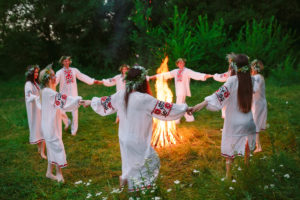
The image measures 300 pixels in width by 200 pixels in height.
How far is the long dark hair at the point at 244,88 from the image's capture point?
4.35 m

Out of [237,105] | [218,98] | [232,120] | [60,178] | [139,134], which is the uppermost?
[218,98]

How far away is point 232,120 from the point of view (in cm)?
444

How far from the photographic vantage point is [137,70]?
4117 mm

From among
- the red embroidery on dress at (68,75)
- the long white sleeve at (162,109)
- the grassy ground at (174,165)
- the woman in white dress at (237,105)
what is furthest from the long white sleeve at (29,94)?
the woman in white dress at (237,105)

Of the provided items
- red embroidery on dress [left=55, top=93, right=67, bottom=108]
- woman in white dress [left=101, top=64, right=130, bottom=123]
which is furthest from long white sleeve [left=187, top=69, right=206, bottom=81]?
red embroidery on dress [left=55, top=93, right=67, bottom=108]

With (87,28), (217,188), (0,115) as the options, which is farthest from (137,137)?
(87,28)

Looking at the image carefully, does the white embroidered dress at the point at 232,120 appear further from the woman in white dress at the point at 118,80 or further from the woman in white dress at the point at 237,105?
the woman in white dress at the point at 118,80

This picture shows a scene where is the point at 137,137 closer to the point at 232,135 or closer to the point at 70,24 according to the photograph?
the point at 232,135

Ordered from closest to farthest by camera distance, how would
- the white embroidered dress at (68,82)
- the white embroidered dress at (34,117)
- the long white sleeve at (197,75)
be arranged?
the white embroidered dress at (34,117) → the white embroidered dress at (68,82) → the long white sleeve at (197,75)

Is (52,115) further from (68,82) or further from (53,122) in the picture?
(68,82)

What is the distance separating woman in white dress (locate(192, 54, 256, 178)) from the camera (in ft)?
14.3

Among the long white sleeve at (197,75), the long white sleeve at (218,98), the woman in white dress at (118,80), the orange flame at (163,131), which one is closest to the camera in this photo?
the long white sleeve at (218,98)

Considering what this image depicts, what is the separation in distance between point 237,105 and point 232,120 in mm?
251

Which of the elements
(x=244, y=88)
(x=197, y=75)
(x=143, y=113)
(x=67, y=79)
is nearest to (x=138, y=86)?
(x=143, y=113)
